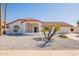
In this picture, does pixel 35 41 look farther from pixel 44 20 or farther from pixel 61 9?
pixel 61 9

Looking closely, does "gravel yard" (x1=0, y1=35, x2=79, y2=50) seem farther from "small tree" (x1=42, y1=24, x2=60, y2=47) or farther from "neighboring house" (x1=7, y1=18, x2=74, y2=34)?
"neighboring house" (x1=7, y1=18, x2=74, y2=34)

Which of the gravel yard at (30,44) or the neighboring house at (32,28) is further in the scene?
the neighboring house at (32,28)

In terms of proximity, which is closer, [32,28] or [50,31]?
[50,31]

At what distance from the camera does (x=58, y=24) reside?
6.29 m

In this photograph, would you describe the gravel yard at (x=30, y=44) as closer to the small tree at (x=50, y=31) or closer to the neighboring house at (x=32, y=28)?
the small tree at (x=50, y=31)

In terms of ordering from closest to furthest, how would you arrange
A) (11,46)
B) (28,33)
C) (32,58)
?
(32,58), (11,46), (28,33)

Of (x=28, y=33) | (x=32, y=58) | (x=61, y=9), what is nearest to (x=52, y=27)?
(x=61, y=9)

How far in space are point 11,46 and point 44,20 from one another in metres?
1.45

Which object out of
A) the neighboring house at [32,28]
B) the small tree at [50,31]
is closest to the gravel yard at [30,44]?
the small tree at [50,31]

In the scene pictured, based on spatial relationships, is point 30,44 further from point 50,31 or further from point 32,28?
point 32,28

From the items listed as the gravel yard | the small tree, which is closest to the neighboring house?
the small tree

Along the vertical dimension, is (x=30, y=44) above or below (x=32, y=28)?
below

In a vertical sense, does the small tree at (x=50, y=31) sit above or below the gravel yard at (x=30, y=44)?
above

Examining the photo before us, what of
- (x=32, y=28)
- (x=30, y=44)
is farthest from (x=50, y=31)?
(x=32, y=28)
